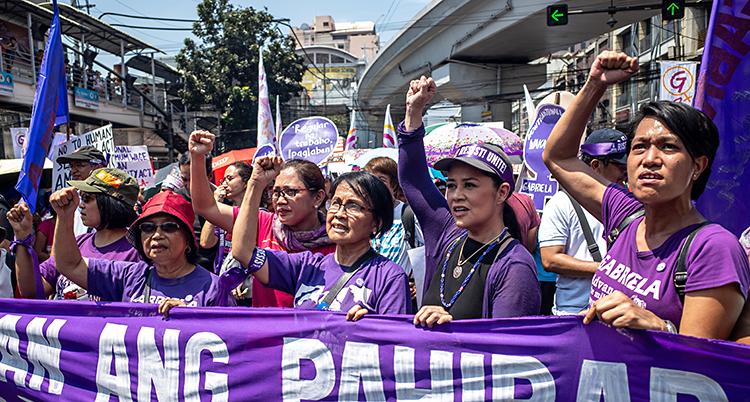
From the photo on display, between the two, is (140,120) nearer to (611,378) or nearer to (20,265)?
(20,265)

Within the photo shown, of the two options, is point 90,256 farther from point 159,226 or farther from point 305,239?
point 305,239

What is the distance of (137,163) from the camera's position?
26.8 feet

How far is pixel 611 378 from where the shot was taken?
1.77 metres

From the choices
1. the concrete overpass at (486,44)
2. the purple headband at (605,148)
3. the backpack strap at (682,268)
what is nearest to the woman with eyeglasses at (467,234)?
the backpack strap at (682,268)

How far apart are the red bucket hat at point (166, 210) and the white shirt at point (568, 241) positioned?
6.68 ft

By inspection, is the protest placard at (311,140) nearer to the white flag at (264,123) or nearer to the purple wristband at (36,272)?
the white flag at (264,123)

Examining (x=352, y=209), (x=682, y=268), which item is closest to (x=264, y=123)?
(x=352, y=209)

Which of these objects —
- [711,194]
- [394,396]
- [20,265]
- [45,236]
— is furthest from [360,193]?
[45,236]

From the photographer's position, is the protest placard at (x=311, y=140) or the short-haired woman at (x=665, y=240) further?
the protest placard at (x=311, y=140)

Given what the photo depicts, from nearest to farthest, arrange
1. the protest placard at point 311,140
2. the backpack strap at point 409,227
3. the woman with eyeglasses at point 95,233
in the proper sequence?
the woman with eyeglasses at point 95,233 → the backpack strap at point 409,227 → the protest placard at point 311,140

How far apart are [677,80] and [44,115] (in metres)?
7.99

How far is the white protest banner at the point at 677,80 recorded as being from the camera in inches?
300

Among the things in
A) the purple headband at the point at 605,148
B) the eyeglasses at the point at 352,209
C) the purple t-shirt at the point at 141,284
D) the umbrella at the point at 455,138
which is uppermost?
the umbrella at the point at 455,138

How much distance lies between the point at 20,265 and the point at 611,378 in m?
3.02
